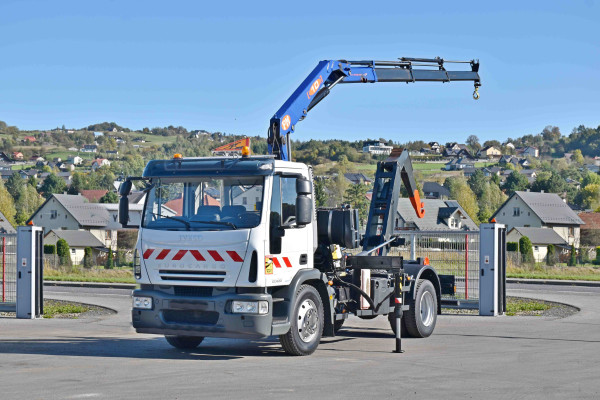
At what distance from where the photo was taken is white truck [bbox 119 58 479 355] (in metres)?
12.9

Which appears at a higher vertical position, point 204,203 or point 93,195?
point 93,195

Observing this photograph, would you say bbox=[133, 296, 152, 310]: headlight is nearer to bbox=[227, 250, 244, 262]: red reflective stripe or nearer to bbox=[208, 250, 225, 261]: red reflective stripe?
bbox=[208, 250, 225, 261]: red reflective stripe

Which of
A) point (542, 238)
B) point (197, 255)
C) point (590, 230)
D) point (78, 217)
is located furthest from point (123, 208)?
point (590, 230)

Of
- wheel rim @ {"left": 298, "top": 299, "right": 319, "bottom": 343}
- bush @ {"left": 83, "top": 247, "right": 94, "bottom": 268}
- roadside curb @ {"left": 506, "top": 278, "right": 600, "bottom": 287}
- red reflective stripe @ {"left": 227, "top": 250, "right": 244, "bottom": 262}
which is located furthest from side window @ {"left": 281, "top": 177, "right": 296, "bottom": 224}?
bush @ {"left": 83, "top": 247, "right": 94, "bottom": 268}

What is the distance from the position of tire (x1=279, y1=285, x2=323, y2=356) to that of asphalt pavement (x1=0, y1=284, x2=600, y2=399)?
0.21 meters

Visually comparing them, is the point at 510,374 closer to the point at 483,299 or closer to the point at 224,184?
the point at 224,184

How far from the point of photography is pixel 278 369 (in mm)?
12195

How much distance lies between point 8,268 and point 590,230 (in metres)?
105

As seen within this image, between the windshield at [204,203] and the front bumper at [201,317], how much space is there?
101 cm

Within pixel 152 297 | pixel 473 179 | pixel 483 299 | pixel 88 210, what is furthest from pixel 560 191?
pixel 152 297

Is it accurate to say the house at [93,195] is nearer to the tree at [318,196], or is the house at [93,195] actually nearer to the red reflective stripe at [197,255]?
the tree at [318,196]

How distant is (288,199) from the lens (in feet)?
44.3

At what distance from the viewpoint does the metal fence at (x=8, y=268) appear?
75.1 feet

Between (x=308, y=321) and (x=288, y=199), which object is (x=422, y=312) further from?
(x=288, y=199)
